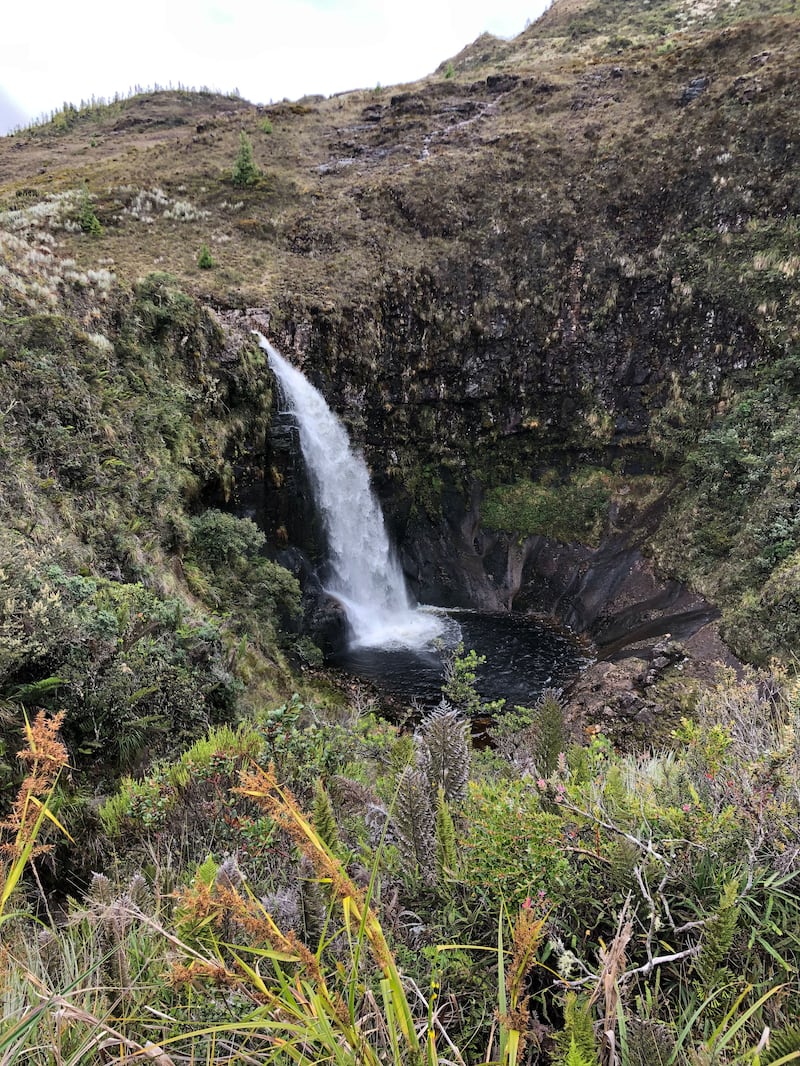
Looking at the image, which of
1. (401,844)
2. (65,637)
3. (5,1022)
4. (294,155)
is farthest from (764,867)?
(294,155)

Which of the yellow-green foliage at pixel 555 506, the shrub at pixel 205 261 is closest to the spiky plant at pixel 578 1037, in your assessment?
the yellow-green foliage at pixel 555 506

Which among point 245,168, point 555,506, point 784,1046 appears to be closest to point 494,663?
point 555,506

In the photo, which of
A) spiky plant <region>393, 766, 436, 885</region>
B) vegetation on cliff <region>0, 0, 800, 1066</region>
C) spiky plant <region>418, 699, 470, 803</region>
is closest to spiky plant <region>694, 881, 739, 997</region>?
vegetation on cliff <region>0, 0, 800, 1066</region>

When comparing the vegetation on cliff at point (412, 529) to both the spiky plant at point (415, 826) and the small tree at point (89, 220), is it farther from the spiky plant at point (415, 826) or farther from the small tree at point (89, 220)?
the small tree at point (89, 220)

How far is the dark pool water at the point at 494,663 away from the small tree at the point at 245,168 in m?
21.2

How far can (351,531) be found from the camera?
17312 millimetres

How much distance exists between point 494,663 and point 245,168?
76.6 feet

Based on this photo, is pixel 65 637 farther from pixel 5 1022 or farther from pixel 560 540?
pixel 560 540

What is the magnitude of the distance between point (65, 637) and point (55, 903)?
225 cm

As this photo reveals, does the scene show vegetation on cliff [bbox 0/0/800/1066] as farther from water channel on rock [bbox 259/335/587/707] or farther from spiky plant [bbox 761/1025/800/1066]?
water channel on rock [bbox 259/335/587/707]

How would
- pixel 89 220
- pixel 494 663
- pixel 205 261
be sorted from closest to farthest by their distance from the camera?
pixel 494 663 < pixel 205 261 < pixel 89 220

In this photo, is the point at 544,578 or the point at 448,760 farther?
the point at 544,578

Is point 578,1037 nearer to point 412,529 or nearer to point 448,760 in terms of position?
point 448,760

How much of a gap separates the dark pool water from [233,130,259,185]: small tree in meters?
21.2
